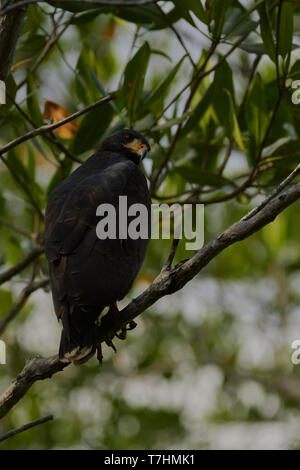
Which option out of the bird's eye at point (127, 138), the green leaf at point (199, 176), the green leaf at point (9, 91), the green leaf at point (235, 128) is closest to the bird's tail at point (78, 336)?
the green leaf at point (9, 91)

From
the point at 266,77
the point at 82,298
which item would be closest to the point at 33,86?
the point at 82,298

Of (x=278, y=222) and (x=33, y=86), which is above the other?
(x=278, y=222)

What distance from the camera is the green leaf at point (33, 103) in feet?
15.8

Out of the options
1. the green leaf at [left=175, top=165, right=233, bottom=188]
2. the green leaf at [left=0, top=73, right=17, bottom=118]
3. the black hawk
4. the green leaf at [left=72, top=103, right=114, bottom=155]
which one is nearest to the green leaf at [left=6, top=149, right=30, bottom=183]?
the green leaf at [left=72, top=103, right=114, bottom=155]

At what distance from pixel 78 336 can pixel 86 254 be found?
1.41ft

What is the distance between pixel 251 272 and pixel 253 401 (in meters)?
1.32

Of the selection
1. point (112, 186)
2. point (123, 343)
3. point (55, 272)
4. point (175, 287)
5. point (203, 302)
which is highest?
point (203, 302)

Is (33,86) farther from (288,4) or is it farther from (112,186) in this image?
(288,4)

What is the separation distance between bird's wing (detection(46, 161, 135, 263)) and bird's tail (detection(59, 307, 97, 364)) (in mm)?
340

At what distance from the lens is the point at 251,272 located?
8.25 m

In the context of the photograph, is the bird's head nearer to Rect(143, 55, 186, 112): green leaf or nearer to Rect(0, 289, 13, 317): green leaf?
Rect(143, 55, 186, 112): green leaf

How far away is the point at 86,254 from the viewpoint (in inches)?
157

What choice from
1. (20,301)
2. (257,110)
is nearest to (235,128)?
(257,110)

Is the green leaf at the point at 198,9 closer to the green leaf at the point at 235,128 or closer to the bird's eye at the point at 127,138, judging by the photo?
the green leaf at the point at 235,128
